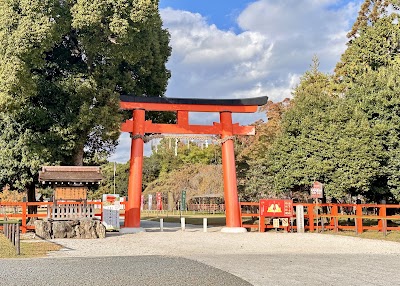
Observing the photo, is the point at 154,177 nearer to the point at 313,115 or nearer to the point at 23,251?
the point at 313,115

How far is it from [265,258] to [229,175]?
10.8 m

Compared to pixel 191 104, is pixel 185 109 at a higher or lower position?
lower

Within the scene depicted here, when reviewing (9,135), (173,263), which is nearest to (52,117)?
(9,135)

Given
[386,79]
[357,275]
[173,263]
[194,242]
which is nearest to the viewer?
[357,275]

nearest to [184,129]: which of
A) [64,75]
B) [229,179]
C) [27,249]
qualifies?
[229,179]

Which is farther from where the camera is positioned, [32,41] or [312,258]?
[32,41]

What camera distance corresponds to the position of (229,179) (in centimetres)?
2180

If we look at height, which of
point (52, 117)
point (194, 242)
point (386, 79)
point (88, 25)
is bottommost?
point (194, 242)

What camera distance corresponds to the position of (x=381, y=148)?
21875 millimetres

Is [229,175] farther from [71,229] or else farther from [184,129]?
[71,229]

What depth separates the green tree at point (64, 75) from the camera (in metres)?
18.7

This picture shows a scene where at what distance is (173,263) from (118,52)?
12.9 m

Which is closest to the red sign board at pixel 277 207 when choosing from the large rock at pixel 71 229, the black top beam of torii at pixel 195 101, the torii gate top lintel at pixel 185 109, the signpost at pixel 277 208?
the signpost at pixel 277 208

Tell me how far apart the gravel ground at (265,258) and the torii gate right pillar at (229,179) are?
4.21 metres
